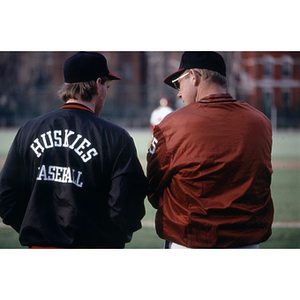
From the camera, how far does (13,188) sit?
2.15 meters

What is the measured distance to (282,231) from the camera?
5117mm

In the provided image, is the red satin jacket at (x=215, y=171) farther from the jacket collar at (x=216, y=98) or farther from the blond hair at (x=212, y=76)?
the blond hair at (x=212, y=76)

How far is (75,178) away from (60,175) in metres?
0.09

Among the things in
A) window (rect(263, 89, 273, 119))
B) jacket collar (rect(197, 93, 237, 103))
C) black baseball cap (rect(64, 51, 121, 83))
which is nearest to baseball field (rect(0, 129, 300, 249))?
jacket collar (rect(197, 93, 237, 103))

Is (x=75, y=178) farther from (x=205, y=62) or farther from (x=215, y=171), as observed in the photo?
(x=205, y=62)

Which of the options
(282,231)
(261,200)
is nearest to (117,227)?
(261,200)

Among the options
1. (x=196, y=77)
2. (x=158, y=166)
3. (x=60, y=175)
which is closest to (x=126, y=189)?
(x=158, y=166)

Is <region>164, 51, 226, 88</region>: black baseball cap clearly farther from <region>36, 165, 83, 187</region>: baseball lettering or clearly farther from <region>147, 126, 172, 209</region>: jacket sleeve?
<region>36, 165, 83, 187</region>: baseball lettering

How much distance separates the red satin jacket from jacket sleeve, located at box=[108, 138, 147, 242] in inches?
6.7

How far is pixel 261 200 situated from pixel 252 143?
0.36 metres

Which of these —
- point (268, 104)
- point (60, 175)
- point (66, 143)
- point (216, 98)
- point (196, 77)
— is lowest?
point (60, 175)

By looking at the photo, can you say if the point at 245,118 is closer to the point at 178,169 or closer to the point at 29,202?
the point at 178,169

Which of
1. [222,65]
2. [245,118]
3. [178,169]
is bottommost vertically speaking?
[178,169]

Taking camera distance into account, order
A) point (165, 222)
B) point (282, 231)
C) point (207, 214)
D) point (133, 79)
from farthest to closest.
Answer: point (133, 79)
point (282, 231)
point (165, 222)
point (207, 214)
